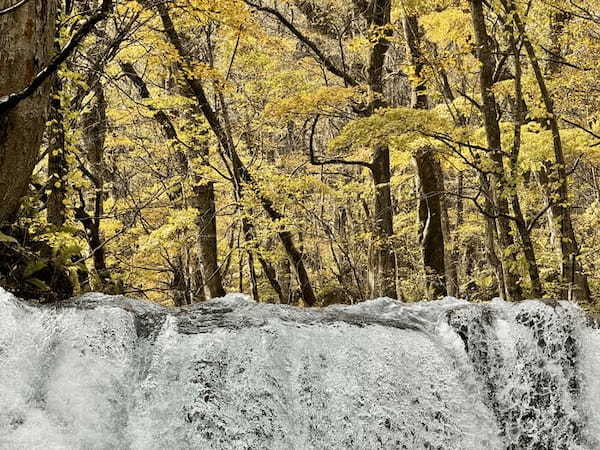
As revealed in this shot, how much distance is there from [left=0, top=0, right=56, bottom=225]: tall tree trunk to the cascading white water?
3.29ft

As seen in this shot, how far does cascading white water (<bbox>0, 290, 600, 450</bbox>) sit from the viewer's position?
3006 mm

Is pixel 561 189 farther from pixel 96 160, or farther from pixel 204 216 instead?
pixel 96 160

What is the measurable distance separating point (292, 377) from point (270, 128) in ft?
23.7

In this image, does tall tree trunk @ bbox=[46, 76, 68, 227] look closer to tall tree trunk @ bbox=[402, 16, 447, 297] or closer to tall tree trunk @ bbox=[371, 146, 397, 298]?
tall tree trunk @ bbox=[371, 146, 397, 298]

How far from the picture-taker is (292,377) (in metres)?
3.37

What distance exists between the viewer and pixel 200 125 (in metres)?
9.48

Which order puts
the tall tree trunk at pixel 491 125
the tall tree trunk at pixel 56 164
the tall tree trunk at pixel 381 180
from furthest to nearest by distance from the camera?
the tall tree trunk at pixel 381 180, the tall tree trunk at pixel 491 125, the tall tree trunk at pixel 56 164

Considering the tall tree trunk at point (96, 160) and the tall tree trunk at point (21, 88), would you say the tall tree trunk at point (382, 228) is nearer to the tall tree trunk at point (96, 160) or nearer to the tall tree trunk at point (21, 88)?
the tall tree trunk at point (96, 160)

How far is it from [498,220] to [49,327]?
4.93 m

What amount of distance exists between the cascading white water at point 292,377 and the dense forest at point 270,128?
1.38 meters

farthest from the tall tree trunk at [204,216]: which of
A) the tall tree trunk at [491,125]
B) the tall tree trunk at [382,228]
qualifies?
the tall tree trunk at [491,125]

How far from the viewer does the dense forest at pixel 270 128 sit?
15.2 ft

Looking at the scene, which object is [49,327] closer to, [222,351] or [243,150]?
[222,351]

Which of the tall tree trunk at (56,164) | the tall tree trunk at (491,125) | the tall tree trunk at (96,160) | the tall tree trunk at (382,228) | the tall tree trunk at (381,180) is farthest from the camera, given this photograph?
the tall tree trunk at (382,228)
